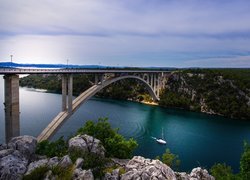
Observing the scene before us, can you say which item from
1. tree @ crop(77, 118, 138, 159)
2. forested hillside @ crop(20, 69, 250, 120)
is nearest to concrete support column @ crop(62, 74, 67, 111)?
tree @ crop(77, 118, 138, 159)

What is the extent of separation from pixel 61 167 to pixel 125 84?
7312 centimetres

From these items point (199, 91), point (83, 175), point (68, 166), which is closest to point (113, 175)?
point (83, 175)

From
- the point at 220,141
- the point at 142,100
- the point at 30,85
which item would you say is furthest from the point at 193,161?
the point at 30,85

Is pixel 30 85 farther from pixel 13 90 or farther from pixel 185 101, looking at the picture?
pixel 13 90

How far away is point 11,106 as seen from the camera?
24000 mm

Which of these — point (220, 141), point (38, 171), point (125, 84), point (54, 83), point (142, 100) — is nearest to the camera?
point (38, 171)

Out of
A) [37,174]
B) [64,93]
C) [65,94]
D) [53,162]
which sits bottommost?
[37,174]

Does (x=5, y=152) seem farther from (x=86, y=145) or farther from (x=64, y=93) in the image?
(x=64, y=93)

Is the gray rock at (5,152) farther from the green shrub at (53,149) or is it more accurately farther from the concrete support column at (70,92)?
the concrete support column at (70,92)

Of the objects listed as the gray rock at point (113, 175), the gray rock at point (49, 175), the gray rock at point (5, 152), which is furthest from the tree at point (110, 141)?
the gray rock at point (5, 152)

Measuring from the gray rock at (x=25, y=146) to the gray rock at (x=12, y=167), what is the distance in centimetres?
156

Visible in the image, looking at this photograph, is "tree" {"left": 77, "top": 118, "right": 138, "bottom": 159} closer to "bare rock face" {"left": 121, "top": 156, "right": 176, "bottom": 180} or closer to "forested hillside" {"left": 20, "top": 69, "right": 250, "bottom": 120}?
"bare rock face" {"left": 121, "top": 156, "right": 176, "bottom": 180}

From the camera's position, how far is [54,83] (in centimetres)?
9769

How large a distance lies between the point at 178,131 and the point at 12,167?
34886mm
